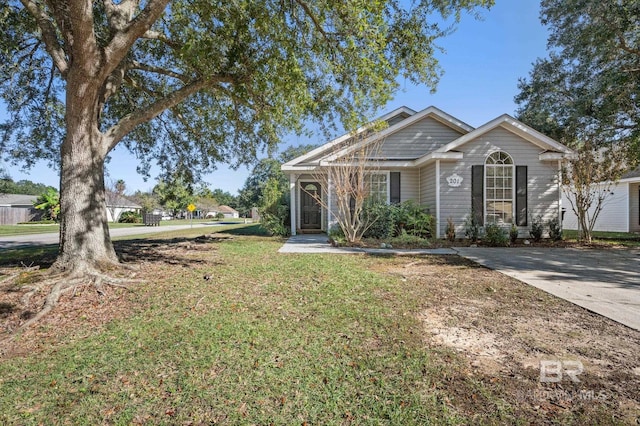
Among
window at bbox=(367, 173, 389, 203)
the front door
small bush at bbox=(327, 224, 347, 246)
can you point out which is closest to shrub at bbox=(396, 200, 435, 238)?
window at bbox=(367, 173, 389, 203)

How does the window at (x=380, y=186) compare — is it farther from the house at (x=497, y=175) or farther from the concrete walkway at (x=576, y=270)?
the concrete walkway at (x=576, y=270)

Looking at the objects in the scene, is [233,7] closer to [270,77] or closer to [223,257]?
[270,77]

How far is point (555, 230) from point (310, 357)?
11.8 metres

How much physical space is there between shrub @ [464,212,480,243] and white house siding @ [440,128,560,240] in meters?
0.15

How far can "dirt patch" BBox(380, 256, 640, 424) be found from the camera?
2.31 m

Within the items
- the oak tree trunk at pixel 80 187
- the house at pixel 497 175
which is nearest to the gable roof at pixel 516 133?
the house at pixel 497 175

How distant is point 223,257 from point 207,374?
5.89 meters

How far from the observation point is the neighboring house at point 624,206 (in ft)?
54.2

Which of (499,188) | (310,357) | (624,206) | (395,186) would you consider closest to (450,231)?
(499,188)

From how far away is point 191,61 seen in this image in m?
5.78

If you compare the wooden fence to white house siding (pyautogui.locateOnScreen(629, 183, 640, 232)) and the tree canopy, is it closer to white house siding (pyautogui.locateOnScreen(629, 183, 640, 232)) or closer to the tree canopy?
the tree canopy

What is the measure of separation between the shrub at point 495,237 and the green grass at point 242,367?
752 cm

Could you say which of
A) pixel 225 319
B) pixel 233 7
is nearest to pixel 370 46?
pixel 233 7

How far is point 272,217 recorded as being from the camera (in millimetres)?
15102
